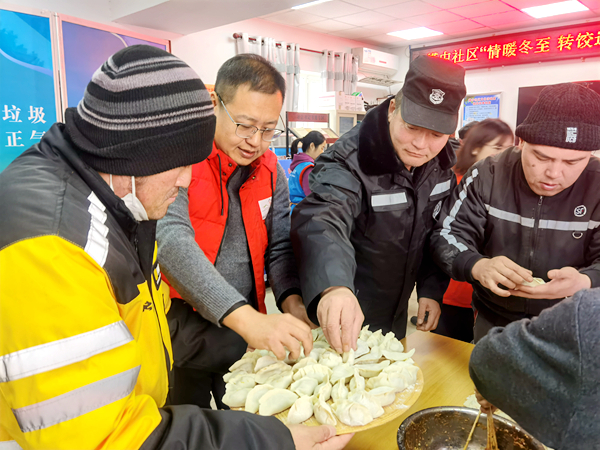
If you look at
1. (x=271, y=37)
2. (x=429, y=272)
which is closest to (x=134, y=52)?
(x=429, y=272)

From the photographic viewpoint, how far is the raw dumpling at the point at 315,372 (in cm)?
108

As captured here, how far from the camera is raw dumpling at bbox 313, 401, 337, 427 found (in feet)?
→ 2.99

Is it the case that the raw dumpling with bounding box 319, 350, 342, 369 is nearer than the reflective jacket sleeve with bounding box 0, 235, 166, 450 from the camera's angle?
No

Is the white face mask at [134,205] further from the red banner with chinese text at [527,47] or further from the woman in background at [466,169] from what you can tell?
the red banner with chinese text at [527,47]

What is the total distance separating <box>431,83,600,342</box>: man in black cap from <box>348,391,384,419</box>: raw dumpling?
0.71 m

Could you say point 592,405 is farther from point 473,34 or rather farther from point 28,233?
point 473,34

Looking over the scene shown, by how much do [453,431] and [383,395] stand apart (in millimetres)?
187

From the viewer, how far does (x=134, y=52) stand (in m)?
0.81

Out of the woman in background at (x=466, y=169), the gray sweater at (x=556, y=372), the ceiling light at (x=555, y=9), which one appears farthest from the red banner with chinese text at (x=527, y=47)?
the gray sweater at (x=556, y=372)

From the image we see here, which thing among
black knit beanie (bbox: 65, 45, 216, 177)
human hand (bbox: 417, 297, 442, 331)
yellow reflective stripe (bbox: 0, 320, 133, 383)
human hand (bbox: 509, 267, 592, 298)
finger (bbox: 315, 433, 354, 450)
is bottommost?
human hand (bbox: 417, 297, 442, 331)

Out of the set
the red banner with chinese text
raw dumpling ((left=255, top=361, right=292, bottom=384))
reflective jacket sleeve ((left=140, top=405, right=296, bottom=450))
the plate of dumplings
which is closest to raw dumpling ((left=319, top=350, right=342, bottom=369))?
the plate of dumplings

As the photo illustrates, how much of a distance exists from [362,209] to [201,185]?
2.12 ft

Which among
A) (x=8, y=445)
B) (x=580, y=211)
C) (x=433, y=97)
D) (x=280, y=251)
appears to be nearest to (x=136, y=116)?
(x=8, y=445)

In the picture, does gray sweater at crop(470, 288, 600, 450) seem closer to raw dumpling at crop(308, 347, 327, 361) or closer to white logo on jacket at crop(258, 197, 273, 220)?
raw dumpling at crop(308, 347, 327, 361)
